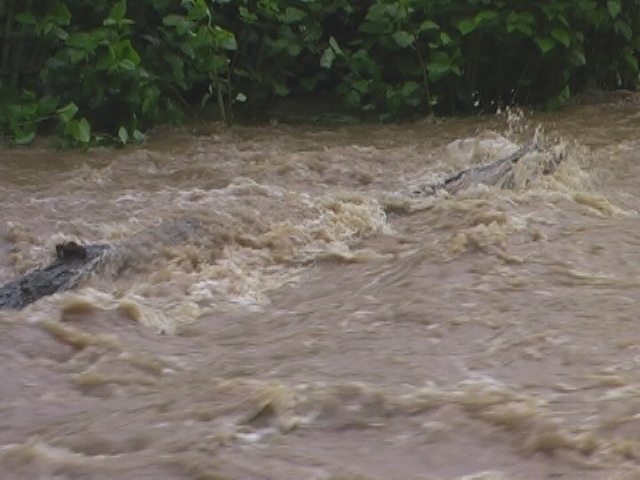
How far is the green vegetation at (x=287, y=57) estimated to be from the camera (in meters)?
7.37

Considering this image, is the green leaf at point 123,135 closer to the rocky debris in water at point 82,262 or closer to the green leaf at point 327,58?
the green leaf at point 327,58

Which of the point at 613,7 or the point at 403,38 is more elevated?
the point at 613,7

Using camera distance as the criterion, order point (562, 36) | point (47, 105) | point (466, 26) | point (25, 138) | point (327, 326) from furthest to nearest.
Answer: point (562, 36) → point (466, 26) → point (47, 105) → point (25, 138) → point (327, 326)

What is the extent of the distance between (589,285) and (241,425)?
5.28ft

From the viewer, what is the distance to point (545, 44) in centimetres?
796

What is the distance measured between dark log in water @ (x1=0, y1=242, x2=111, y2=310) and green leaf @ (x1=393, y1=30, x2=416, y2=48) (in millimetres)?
4047

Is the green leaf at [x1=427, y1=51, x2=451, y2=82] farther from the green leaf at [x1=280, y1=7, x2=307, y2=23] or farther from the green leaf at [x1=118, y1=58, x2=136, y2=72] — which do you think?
the green leaf at [x1=118, y1=58, x2=136, y2=72]

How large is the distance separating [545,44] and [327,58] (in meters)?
1.46

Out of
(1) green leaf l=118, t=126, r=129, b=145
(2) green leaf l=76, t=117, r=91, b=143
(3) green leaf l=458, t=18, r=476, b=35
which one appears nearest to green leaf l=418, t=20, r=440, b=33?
(3) green leaf l=458, t=18, r=476, b=35

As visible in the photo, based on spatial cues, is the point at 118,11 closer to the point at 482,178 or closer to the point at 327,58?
the point at 327,58

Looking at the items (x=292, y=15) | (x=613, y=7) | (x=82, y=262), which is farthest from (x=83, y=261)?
(x=613, y=7)

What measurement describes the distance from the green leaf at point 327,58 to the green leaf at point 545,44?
1.37 meters

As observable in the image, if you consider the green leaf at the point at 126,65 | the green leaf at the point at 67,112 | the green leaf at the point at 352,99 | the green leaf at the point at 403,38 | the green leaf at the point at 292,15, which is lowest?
the green leaf at the point at 352,99

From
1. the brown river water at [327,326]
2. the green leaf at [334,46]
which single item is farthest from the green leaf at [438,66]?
the brown river water at [327,326]
